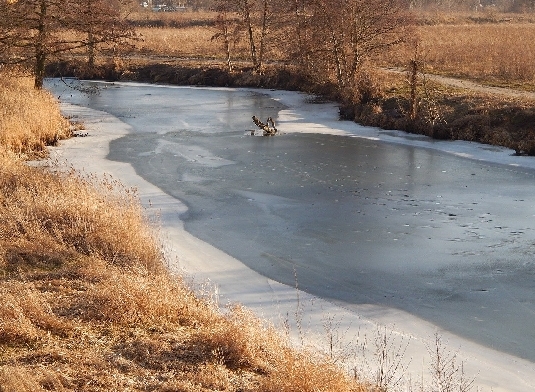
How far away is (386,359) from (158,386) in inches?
91.1

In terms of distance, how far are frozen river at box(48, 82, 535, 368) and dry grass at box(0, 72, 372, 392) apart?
1862 mm

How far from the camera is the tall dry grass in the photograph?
17375 millimetres

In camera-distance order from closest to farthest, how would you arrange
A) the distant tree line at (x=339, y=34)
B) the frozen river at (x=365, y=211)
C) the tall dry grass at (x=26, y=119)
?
1. the frozen river at (x=365, y=211)
2. the tall dry grass at (x=26, y=119)
3. the distant tree line at (x=339, y=34)

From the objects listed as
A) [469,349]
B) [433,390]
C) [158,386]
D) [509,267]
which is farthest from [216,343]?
[509,267]

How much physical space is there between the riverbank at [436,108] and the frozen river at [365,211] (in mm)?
605

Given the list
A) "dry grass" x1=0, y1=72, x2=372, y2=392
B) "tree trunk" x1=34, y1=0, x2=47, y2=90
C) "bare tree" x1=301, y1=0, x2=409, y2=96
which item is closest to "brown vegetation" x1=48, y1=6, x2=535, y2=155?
"bare tree" x1=301, y1=0, x2=409, y2=96

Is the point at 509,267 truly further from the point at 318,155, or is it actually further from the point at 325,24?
the point at 325,24

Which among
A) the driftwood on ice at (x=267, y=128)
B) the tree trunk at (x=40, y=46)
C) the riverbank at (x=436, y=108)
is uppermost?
the tree trunk at (x=40, y=46)

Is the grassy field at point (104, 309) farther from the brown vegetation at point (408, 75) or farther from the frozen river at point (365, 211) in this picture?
the frozen river at point (365, 211)

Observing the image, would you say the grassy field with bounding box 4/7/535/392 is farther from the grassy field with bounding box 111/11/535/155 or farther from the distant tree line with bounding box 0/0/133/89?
the distant tree line with bounding box 0/0/133/89

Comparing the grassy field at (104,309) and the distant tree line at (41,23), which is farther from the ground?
the distant tree line at (41,23)

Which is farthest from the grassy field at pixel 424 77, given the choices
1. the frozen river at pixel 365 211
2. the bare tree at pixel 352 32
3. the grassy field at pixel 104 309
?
the frozen river at pixel 365 211

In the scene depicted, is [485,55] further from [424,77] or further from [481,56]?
[424,77]

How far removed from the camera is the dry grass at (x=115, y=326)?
605cm
